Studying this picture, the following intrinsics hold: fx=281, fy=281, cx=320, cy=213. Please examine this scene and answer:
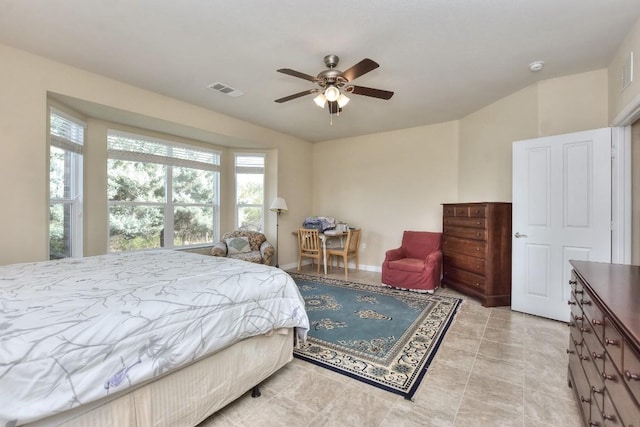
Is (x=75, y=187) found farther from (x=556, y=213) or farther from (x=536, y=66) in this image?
(x=556, y=213)

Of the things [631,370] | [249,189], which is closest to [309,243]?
[249,189]

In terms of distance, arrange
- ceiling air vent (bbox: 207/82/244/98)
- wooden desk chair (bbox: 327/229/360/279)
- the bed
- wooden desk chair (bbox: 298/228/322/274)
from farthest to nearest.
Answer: wooden desk chair (bbox: 298/228/322/274)
wooden desk chair (bbox: 327/229/360/279)
ceiling air vent (bbox: 207/82/244/98)
the bed

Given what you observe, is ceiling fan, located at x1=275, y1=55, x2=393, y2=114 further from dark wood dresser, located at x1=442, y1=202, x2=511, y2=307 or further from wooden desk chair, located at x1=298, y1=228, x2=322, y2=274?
wooden desk chair, located at x1=298, y1=228, x2=322, y2=274

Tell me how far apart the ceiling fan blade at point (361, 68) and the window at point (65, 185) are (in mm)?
3119

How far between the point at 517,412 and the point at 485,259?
81.0 inches

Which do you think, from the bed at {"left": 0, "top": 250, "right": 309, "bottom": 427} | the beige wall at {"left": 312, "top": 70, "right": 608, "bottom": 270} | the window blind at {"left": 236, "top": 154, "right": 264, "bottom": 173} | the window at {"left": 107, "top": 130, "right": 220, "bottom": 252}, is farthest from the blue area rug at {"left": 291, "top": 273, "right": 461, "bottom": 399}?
the window blind at {"left": 236, "top": 154, "right": 264, "bottom": 173}

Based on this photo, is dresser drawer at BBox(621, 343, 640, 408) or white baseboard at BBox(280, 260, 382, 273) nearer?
dresser drawer at BBox(621, 343, 640, 408)

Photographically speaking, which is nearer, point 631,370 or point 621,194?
point 631,370

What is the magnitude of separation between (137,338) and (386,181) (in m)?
4.67

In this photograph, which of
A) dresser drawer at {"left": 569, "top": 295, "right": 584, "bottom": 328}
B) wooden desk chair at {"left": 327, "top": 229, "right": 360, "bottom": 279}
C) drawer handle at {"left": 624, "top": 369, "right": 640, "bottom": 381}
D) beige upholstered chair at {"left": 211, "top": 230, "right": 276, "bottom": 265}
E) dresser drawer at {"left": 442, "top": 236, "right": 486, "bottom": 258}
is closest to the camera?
drawer handle at {"left": 624, "top": 369, "right": 640, "bottom": 381}

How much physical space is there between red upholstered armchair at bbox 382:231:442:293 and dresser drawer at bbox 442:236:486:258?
15cm

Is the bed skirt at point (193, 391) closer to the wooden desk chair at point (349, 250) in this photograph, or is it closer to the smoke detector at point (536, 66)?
the wooden desk chair at point (349, 250)

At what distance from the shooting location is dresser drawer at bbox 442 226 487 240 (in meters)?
3.47

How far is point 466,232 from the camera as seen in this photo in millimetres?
3752
